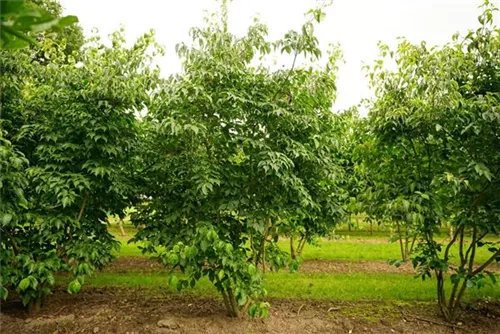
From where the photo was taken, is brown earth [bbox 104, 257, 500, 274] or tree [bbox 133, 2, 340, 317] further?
brown earth [bbox 104, 257, 500, 274]

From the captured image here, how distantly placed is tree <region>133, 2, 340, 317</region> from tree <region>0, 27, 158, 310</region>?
49 centimetres

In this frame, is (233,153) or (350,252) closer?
(233,153)

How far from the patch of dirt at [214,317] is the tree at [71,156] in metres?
0.41

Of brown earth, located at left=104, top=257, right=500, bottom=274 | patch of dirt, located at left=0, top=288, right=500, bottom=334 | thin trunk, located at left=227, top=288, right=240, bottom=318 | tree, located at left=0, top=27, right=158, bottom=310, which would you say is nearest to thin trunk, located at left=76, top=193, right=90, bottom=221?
tree, located at left=0, top=27, right=158, bottom=310

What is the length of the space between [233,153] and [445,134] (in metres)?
2.52

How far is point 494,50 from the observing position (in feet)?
15.1

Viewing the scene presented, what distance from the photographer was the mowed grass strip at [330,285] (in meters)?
6.36

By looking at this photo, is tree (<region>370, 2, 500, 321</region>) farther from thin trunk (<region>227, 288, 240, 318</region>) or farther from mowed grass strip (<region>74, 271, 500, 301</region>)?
thin trunk (<region>227, 288, 240, 318</region>)

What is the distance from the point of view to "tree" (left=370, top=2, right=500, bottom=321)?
13.9 ft

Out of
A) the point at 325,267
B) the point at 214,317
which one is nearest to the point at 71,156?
the point at 214,317

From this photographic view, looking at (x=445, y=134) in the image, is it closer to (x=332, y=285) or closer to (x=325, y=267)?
(x=332, y=285)

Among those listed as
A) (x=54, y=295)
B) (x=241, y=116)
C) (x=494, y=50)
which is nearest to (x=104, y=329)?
→ (x=54, y=295)

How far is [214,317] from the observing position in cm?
498

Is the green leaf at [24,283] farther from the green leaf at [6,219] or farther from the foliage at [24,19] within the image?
the foliage at [24,19]
